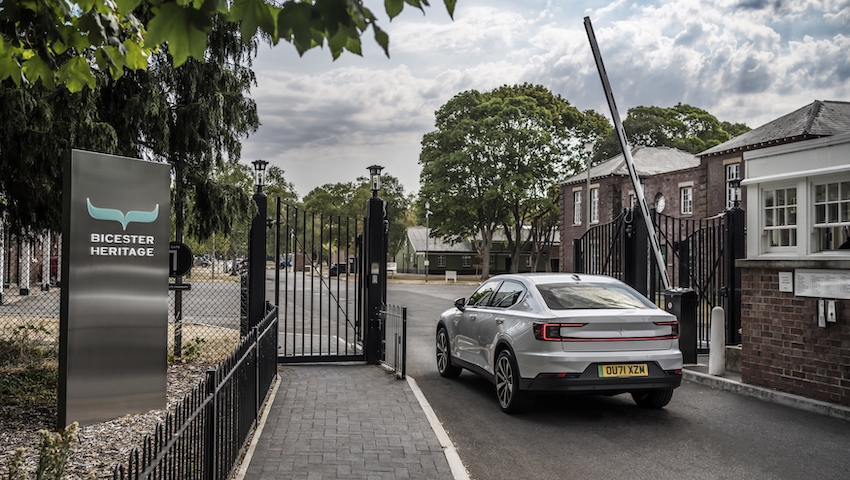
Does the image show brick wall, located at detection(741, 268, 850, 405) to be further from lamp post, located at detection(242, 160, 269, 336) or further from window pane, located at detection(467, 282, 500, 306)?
lamp post, located at detection(242, 160, 269, 336)

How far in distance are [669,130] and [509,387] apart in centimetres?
6396

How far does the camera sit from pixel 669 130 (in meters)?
67.2

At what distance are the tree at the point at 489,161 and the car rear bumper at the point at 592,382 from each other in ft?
145

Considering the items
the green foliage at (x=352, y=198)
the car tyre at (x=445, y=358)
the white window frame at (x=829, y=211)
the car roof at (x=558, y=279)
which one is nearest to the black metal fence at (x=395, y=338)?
the car tyre at (x=445, y=358)

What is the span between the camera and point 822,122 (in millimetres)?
27203

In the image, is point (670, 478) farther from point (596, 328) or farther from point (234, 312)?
point (234, 312)

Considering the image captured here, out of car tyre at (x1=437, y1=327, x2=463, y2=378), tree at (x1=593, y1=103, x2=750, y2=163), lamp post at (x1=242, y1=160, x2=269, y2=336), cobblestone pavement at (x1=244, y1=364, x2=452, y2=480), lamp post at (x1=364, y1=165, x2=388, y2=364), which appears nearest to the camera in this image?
cobblestone pavement at (x1=244, y1=364, x2=452, y2=480)

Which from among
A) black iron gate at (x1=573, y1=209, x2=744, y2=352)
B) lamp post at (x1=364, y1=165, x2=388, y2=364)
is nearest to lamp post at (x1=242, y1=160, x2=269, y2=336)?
lamp post at (x1=364, y1=165, x2=388, y2=364)

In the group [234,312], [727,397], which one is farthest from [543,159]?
[727,397]

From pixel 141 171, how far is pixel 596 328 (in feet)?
16.5

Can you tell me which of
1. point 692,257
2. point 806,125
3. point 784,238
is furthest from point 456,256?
point 784,238

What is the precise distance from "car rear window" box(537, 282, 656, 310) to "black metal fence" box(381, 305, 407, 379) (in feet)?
7.00

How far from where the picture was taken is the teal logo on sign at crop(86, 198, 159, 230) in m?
6.70

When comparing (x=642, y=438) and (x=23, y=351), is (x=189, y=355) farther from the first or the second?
(x=642, y=438)
